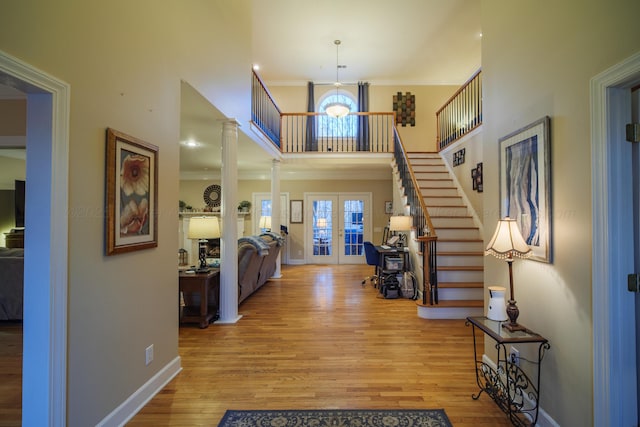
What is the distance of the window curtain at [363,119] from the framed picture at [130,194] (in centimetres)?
664

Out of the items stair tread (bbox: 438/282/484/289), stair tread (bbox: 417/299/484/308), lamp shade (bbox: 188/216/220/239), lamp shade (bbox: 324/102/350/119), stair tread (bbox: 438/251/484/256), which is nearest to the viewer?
lamp shade (bbox: 188/216/220/239)

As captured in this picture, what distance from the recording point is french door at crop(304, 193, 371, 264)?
873 centimetres

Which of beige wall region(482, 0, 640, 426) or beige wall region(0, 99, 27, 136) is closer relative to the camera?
beige wall region(482, 0, 640, 426)

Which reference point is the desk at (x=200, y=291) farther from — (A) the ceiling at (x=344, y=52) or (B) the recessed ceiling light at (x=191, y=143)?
(B) the recessed ceiling light at (x=191, y=143)

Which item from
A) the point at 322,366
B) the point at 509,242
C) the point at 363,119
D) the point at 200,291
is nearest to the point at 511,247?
the point at 509,242

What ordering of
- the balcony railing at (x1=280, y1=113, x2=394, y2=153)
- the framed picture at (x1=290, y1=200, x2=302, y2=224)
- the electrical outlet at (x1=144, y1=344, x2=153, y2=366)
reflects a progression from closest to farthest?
1. the electrical outlet at (x1=144, y1=344, x2=153, y2=366)
2. the balcony railing at (x1=280, y1=113, x2=394, y2=153)
3. the framed picture at (x1=290, y1=200, x2=302, y2=224)

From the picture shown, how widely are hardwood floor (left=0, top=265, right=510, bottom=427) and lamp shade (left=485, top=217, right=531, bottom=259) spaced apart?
117 cm

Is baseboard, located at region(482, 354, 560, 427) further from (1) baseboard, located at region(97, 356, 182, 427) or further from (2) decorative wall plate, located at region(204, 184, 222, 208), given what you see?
(2) decorative wall plate, located at region(204, 184, 222, 208)

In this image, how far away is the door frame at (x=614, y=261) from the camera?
142 cm

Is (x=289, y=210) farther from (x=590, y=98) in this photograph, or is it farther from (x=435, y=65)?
(x=590, y=98)

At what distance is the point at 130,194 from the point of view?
2068 millimetres

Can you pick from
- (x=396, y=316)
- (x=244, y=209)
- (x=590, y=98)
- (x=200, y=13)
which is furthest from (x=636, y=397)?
(x=244, y=209)

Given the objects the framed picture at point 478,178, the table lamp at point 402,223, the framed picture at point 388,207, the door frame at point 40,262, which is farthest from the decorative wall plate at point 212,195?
the door frame at point 40,262

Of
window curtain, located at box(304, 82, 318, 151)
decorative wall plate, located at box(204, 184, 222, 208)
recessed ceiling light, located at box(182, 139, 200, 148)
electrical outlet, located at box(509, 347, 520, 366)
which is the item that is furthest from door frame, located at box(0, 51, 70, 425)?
decorative wall plate, located at box(204, 184, 222, 208)
